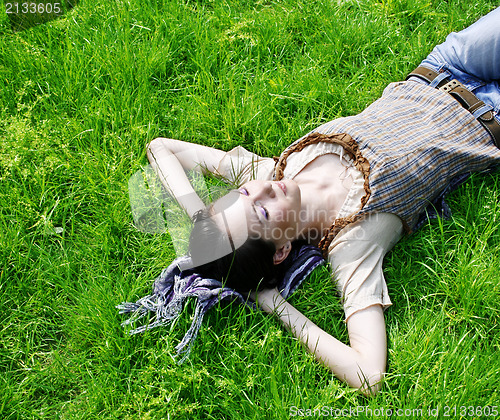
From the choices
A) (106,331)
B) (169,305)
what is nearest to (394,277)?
(169,305)

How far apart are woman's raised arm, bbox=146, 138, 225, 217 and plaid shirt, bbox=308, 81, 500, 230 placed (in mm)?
755

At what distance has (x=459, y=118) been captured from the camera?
9.75ft

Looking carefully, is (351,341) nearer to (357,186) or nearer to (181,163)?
(357,186)

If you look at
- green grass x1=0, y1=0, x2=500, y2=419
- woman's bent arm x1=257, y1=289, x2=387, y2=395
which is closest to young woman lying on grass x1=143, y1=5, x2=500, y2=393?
woman's bent arm x1=257, y1=289, x2=387, y2=395

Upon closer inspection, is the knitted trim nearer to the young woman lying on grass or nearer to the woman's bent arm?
the young woman lying on grass

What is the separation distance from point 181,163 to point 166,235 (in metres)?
0.48

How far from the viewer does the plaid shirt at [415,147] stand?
2658mm

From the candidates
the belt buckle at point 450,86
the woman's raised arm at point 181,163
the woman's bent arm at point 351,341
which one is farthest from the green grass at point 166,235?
the belt buckle at point 450,86

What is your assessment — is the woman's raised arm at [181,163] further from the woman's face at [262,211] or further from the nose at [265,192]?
the nose at [265,192]

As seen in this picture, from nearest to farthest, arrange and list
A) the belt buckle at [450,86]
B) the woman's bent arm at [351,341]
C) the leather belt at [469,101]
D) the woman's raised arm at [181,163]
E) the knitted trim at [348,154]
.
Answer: the woman's bent arm at [351,341], the knitted trim at [348,154], the woman's raised arm at [181,163], the leather belt at [469,101], the belt buckle at [450,86]

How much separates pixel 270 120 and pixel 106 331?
5.49ft

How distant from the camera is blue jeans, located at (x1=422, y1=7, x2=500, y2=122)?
3.05 metres

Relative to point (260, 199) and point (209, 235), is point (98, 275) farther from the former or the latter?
point (260, 199)

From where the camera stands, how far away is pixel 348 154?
283 centimetres
